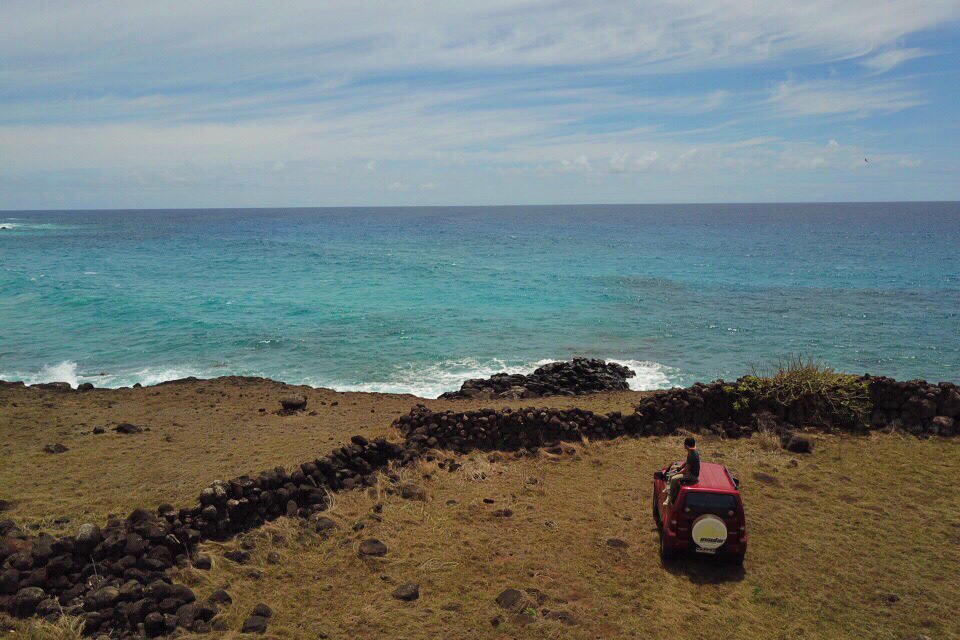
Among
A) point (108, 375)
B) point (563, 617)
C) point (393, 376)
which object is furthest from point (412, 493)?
point (108, 375)

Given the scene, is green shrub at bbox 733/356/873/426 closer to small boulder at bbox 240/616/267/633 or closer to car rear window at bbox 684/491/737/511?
car rear window at bbox 684/491/737/511

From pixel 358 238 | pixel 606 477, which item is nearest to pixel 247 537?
pixel 606 477

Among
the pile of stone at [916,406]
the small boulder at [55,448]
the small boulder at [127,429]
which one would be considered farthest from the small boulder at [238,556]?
the pile of stone at [916,406]

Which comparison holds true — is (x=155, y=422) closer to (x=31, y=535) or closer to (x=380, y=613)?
(x=31, y=535)

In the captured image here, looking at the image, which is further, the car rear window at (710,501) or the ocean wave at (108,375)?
the ocean wave at (108,375)

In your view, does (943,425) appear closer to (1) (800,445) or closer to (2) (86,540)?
(1) (800,445)

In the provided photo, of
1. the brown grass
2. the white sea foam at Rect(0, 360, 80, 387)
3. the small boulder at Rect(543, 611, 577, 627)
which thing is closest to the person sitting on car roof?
the small boulder at Rect(543, 611, 577, 627)

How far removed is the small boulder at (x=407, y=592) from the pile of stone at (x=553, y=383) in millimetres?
13847

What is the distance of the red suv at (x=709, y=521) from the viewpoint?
10922 mm

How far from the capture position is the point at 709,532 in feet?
36.2

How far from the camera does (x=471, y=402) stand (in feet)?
76.2

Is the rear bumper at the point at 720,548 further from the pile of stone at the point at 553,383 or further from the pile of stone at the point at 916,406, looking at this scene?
the pile of stone at the point at 553,383

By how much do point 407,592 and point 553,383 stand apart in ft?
54.6

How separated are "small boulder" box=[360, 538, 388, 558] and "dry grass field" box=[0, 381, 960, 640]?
180 mm
